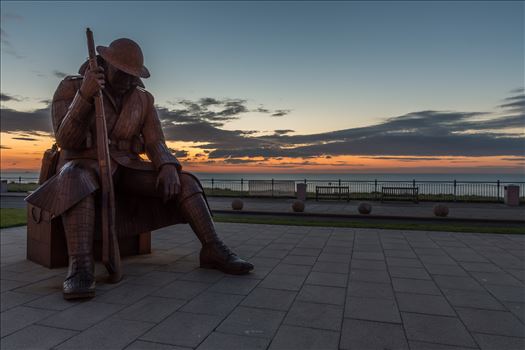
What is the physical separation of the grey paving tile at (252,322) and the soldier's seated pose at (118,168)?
1.37m

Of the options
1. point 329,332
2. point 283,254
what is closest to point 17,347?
point 329,332

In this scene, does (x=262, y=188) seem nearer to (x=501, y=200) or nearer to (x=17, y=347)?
(x=501, y=200)

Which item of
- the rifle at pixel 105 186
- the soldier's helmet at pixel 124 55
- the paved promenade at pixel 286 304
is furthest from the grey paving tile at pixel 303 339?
the soldier's helmet at pixel 124 55

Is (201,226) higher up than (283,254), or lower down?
higher up

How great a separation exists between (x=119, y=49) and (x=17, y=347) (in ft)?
11.6

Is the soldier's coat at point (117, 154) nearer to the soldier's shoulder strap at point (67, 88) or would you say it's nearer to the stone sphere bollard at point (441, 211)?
the soldier's shoulder strap at point (67, 88)

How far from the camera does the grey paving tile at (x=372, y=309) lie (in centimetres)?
358

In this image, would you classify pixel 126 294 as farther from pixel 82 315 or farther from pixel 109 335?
pixel 109 335

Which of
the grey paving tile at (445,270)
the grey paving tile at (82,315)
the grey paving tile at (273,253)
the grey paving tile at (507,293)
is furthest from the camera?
the grey paving tile at (273,253)

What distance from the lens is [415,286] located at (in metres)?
4.64

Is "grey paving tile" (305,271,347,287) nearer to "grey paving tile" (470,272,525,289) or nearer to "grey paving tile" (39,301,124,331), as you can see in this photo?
"grey paving tile" (470,272,525,289)

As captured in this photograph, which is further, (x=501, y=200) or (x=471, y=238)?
(x=501, y=200)

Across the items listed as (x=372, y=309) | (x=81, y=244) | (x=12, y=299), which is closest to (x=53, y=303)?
(x=12, y=299)

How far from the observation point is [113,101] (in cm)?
514
